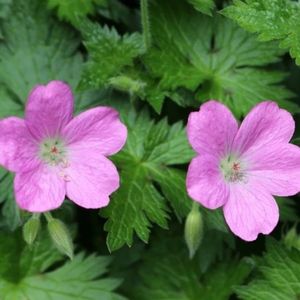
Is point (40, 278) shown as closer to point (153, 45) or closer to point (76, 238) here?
point (76, 238)

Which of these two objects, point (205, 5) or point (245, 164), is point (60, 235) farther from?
point (205, 5)

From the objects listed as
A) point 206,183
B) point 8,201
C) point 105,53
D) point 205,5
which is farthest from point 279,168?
point 8,201

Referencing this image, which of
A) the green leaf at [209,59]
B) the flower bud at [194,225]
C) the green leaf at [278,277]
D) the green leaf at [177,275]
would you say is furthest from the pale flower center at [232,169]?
the green leaf at [177,275]

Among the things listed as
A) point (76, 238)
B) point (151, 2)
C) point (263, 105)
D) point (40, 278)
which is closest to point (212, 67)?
point (151, 2)

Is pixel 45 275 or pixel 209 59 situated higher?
pixel 209 59

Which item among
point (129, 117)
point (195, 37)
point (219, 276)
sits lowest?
point (219, 276)

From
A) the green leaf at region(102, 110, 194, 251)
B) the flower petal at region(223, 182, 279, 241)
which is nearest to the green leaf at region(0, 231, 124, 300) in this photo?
the green leaf at region(102, 110, 194, 251)
